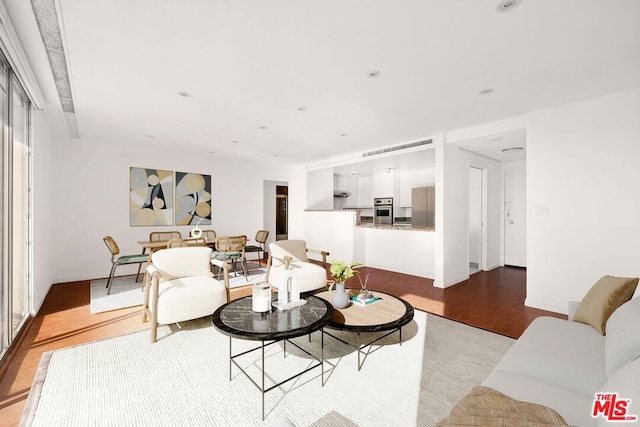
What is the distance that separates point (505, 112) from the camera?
382cm

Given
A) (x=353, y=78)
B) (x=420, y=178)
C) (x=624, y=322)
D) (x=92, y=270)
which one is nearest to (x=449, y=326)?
(x=624, y=322)

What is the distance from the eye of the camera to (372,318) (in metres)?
2.46

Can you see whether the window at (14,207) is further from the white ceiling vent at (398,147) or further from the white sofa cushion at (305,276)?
the white ceiling vent at (398,147)

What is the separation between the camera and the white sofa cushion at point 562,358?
1470 mm

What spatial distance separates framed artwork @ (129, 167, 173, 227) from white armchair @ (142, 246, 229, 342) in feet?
10.5

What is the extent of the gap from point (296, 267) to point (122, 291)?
294cm

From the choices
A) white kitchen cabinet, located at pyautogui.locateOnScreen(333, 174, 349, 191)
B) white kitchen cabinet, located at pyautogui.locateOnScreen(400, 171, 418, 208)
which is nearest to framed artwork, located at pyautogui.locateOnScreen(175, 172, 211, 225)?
white kitchen cabinet, located at pyautogui.locateOnScreen(333, 174, 349, 191)

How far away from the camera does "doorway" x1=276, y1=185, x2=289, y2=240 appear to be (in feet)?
31.1

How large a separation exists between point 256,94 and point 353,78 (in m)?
1.14

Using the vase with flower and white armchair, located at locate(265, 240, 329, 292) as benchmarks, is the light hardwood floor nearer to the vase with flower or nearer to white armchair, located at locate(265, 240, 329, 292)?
white armchair, located at locate(265, 240, 329, 292)

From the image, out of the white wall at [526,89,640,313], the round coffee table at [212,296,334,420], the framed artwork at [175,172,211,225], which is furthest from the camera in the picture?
the framed artwork at [175,172,211,225]

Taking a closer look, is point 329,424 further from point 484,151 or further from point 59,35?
point 484,151

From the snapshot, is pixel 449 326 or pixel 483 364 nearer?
pixel 483 364

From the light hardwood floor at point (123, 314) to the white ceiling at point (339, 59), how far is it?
249cm
